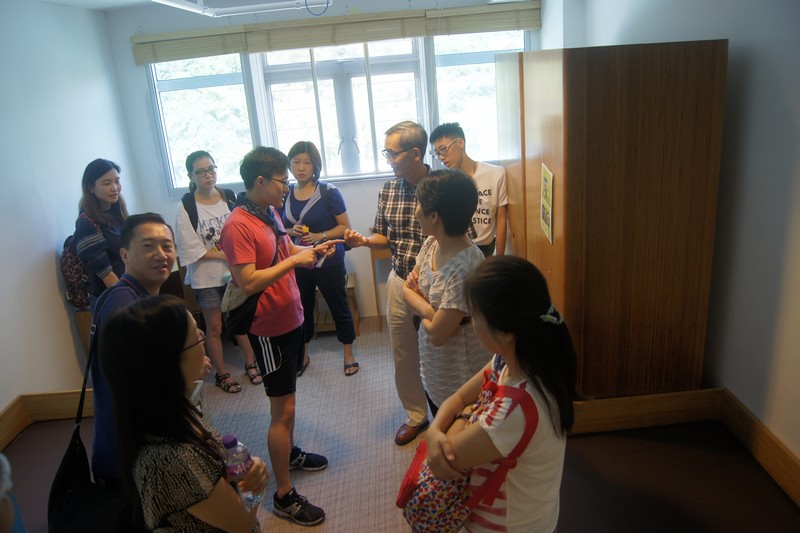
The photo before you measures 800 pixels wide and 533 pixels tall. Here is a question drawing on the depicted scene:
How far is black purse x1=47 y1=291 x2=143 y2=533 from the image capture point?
1.20 meters

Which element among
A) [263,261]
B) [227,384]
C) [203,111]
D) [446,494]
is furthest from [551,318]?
[203,111]

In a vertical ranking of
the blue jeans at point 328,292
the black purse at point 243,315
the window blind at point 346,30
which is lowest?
the blue jeans at point 328,292

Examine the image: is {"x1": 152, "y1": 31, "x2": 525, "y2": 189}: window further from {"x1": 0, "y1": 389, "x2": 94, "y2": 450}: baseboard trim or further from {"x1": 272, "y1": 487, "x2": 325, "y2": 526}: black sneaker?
{"x1": 272, "y1": 487, "x2": 325, "y2": 526}: black sneaker

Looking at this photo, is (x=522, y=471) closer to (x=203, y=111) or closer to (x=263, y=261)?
(x=263, y=261)

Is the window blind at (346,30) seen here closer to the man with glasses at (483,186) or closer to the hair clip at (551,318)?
the man with glasses at (483,186)

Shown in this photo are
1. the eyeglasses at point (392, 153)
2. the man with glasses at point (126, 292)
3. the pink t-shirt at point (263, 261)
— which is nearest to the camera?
the man with glasses at point (126, 292)

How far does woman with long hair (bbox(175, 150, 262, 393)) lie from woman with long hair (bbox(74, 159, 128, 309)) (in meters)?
0.40

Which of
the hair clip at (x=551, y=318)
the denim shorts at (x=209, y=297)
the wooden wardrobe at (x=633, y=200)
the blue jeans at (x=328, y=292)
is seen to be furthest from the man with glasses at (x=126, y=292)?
the denim shorts at (x=209, y=297)

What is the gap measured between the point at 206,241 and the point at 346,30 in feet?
6.37

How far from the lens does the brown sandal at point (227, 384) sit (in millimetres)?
3354

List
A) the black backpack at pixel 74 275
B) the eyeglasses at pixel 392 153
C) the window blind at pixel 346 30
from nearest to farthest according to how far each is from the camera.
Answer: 1. the eyeglasses at pixel 392 153
2. the black backpack at pixel 74 275
3. the window blind at pixel 346 30

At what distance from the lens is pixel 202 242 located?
3258 mm

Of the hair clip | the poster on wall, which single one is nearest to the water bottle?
the hair clip

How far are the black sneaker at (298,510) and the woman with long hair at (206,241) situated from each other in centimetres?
109
